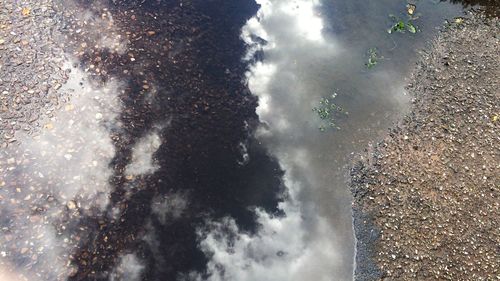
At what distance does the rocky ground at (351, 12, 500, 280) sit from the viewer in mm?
8570

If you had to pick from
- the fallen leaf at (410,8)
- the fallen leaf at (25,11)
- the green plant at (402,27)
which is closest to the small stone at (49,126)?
the fallen leaf at (25,11)

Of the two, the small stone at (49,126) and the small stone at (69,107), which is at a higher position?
the small stone at (69,107)

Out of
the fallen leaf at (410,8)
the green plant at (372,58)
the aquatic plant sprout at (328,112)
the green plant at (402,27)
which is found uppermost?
the fallen leaf at (410,8)

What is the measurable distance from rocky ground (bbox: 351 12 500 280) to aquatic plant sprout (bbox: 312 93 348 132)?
1234mm

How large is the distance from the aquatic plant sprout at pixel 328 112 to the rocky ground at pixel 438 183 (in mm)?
1234

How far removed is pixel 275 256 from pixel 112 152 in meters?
4.39

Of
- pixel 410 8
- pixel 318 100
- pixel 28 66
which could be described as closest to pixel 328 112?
pixel 318 100

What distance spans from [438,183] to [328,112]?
3076 millimetres

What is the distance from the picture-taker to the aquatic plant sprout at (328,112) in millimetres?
10509

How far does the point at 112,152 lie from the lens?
9688 millimetres

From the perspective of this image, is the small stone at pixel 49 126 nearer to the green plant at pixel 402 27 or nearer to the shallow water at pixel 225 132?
the shallow water at pixel 225 132

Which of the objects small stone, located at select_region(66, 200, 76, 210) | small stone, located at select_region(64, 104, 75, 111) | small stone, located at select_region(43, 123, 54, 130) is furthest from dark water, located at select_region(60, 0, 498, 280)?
small stone, located at select_region(43, 123, 54, 130)

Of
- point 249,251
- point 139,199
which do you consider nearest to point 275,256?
point 249,251

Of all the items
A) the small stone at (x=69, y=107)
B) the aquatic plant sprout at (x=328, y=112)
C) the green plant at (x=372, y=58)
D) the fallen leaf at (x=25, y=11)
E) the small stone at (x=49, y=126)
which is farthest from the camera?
the green plant at (x=372, y=58)
